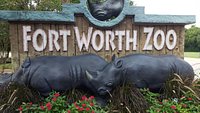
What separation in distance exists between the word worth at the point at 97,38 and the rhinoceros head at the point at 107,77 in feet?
1.82

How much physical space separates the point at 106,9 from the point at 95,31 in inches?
15.1

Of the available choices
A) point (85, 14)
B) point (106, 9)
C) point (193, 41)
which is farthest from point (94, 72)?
point (193, 41)

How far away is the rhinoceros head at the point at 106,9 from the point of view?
386cm

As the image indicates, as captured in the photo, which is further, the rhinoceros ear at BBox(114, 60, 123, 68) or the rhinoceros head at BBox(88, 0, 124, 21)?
the rhinoceros head at BBox(88, 0, 124, 21)

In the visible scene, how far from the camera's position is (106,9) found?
3.86m

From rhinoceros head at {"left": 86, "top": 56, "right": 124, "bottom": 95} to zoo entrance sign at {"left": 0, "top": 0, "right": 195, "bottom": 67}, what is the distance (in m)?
0.55

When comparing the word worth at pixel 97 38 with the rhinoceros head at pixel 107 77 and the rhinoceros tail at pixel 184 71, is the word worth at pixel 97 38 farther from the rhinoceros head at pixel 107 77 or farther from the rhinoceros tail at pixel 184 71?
the rhinoceros head at pixel 107 77

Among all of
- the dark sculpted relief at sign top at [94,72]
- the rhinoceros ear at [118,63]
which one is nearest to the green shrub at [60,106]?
the dark sculpted relief at sign top at [94,72]

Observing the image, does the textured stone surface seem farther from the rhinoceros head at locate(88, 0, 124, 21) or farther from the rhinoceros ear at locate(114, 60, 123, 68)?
the rhinoceros ear at locate(114, 60, 123, 68)

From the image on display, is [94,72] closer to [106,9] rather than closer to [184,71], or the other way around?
[106,9]

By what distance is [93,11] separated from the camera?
12.7 feet

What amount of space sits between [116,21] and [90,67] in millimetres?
862

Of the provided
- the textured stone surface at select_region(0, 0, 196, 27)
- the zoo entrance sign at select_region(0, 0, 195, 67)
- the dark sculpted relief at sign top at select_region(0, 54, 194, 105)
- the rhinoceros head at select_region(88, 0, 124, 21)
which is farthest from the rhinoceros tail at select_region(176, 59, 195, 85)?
the rhinoceros head at select_region(88, 0, 124, 21)

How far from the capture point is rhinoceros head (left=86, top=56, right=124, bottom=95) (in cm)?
336
